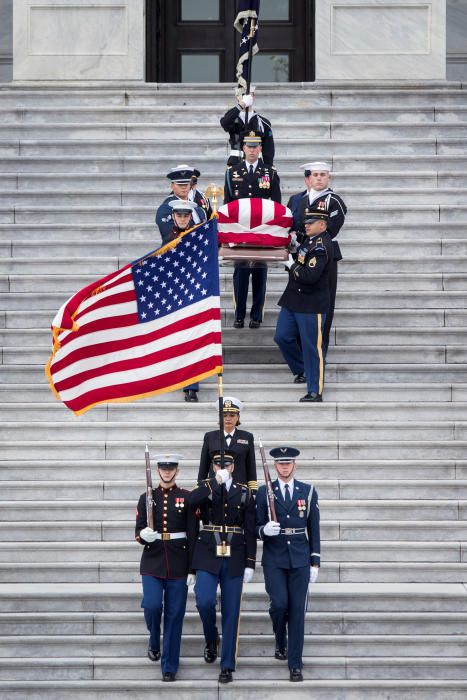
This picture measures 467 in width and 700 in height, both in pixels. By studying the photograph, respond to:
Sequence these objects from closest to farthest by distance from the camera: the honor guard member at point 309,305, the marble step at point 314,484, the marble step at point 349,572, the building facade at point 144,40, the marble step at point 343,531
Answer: the marble step at point 349,572 < the marble step at point 343,531 < the marble step at point 314,484 < the honor guard member at point 309,305 < the building facade at point 144,40

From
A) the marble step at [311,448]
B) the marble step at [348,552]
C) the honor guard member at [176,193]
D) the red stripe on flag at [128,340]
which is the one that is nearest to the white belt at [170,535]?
the marble step at [348,552]

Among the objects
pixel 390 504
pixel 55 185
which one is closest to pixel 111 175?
pixel 55 185

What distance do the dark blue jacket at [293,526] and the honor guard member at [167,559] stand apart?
2.04 ft

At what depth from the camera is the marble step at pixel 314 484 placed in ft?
52.7

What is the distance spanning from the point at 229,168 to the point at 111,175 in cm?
284

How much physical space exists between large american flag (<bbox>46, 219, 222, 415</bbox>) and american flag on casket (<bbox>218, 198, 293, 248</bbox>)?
4.05 m

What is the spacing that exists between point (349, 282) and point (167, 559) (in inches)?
245

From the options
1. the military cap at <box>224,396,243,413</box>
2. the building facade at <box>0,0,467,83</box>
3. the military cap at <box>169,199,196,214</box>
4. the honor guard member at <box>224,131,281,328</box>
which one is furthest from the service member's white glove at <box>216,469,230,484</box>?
the building facade at <box>0,0,467,83</box>

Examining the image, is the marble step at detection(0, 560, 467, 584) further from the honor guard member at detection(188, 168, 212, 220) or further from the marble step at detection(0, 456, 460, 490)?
the honor guard member at detection(188, 168, 212, 220)

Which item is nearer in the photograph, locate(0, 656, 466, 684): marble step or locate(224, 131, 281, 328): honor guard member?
locate(0, 656, 466, 684): marble step

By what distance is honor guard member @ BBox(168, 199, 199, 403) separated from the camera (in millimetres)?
17188

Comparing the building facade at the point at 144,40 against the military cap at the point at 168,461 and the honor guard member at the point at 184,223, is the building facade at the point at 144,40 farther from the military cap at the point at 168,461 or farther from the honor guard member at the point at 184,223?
the military cap at the point at 168,461

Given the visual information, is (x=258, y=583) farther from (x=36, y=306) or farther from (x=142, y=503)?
(x=36, y=306)

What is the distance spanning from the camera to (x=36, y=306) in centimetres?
1892
